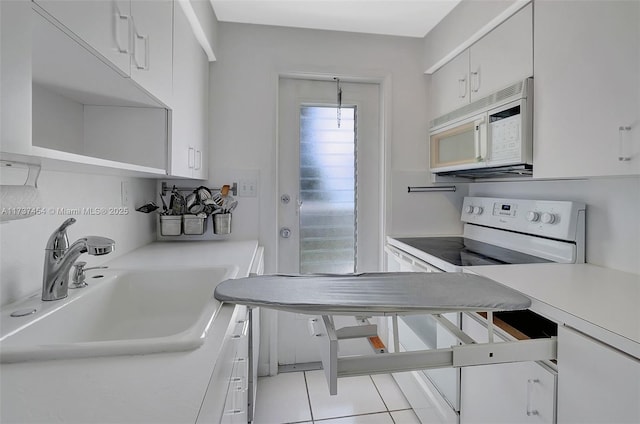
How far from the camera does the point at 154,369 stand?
610mm

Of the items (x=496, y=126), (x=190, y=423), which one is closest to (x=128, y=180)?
(x=190, y=423)

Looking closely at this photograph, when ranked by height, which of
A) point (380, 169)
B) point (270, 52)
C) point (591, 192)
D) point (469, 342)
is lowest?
point (469, 342)

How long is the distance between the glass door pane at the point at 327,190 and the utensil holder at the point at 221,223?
0.54 metres

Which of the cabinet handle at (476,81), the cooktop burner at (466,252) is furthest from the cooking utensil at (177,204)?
the cabinet handle at (476,81)

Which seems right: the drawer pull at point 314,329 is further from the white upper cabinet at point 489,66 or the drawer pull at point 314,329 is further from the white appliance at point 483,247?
the white upper cabinet at point 489,66

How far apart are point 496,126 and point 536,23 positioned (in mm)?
463

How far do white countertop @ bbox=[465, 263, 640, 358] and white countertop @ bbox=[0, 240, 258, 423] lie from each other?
0.97 metres

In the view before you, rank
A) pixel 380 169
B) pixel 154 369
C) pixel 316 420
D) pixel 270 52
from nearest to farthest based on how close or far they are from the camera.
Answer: pixel 154 369 → pixel 316 420 → pixel 270 52 → pixel 380 169

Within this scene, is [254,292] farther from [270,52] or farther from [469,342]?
[270,52]

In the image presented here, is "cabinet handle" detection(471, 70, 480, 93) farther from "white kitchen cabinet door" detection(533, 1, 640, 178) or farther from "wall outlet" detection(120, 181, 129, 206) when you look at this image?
"wall outlet" detection(120, 181, 129, 206)

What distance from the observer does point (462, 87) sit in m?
2.01

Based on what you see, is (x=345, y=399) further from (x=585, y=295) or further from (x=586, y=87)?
(x=586, y=87)

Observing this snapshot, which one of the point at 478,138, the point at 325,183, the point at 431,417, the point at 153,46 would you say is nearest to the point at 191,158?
the point at 153,46

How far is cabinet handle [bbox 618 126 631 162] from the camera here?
1.07m
